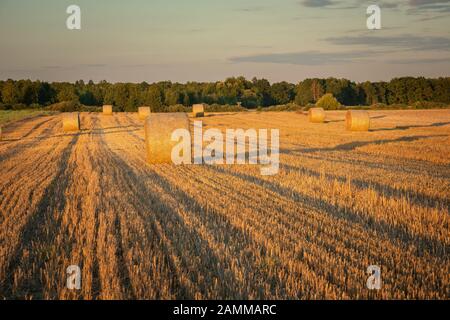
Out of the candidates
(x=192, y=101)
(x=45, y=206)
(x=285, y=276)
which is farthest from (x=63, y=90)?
(x=285, y=276)

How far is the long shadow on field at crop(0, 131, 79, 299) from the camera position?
14.2 feet

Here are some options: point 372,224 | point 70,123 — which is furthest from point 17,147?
point 372,224

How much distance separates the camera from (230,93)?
79562mm

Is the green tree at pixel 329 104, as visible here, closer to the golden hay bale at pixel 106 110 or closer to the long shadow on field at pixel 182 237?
the golden hay bale at pixel 106 110

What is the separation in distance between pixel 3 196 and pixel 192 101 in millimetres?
65669

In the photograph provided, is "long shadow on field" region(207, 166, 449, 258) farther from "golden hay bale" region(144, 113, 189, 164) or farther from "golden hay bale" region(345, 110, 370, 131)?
"golden hay bale" region(345, 110, 370, 131)

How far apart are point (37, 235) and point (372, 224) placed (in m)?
4.65

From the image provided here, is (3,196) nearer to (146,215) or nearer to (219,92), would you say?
(146,215)

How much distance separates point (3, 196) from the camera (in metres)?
8.66

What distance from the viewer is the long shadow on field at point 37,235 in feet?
14.2

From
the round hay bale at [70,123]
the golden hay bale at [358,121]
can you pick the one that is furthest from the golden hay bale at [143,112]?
the golden hay bale at [358,121]

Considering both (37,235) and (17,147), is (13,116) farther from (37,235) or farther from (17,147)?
(37,235)

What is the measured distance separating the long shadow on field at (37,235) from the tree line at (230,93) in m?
53.1

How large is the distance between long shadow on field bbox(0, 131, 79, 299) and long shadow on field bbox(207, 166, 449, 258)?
4062 mm
